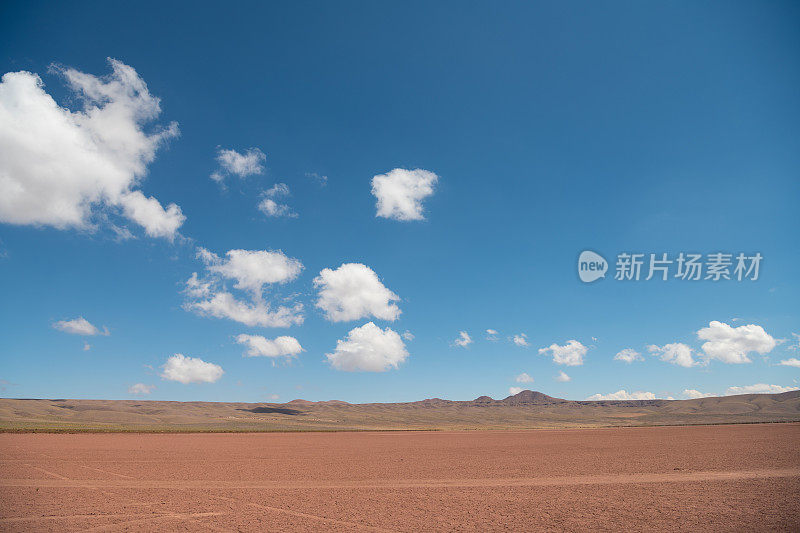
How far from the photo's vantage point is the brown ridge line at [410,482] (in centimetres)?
2211

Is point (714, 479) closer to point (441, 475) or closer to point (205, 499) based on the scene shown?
point (441, 475)

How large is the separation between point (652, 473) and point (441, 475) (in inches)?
511

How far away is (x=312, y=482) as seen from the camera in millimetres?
23891

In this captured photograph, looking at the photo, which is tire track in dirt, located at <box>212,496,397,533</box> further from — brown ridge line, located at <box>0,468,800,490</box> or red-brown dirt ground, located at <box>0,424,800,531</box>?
brown ridge line, located at <box>0,468,800,490</box>

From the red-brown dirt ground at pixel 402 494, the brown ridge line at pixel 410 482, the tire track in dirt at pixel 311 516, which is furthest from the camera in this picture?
the brown ridge line at pixel 410 482

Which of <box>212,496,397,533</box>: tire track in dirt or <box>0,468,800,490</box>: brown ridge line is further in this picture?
<box>0,468,800,490</box>: brown ridge line

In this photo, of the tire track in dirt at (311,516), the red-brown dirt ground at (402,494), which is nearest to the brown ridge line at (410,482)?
the red-brown dirt ground at (402,494)

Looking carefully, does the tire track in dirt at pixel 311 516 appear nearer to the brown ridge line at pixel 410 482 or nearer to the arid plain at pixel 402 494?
the arid plain at pixel 402 494

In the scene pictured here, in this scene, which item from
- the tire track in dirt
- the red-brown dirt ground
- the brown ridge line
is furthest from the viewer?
the brown ridge line

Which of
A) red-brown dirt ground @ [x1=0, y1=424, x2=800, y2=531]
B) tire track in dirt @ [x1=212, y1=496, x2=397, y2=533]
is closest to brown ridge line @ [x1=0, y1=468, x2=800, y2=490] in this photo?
red-brown dirt ground @ [x1=0, y1=424, x2=800, y2=531]

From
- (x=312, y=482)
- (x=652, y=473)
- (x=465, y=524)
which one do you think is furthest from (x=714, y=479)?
(x=312, y=482)

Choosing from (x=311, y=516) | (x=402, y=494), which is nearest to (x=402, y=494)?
Answer: (x=402, y=494)

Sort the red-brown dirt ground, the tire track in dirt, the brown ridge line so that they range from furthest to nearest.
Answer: the brown ridge line → the red-brown dirt ground → the tire track in dirt

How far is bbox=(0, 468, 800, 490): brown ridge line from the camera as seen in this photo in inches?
870
